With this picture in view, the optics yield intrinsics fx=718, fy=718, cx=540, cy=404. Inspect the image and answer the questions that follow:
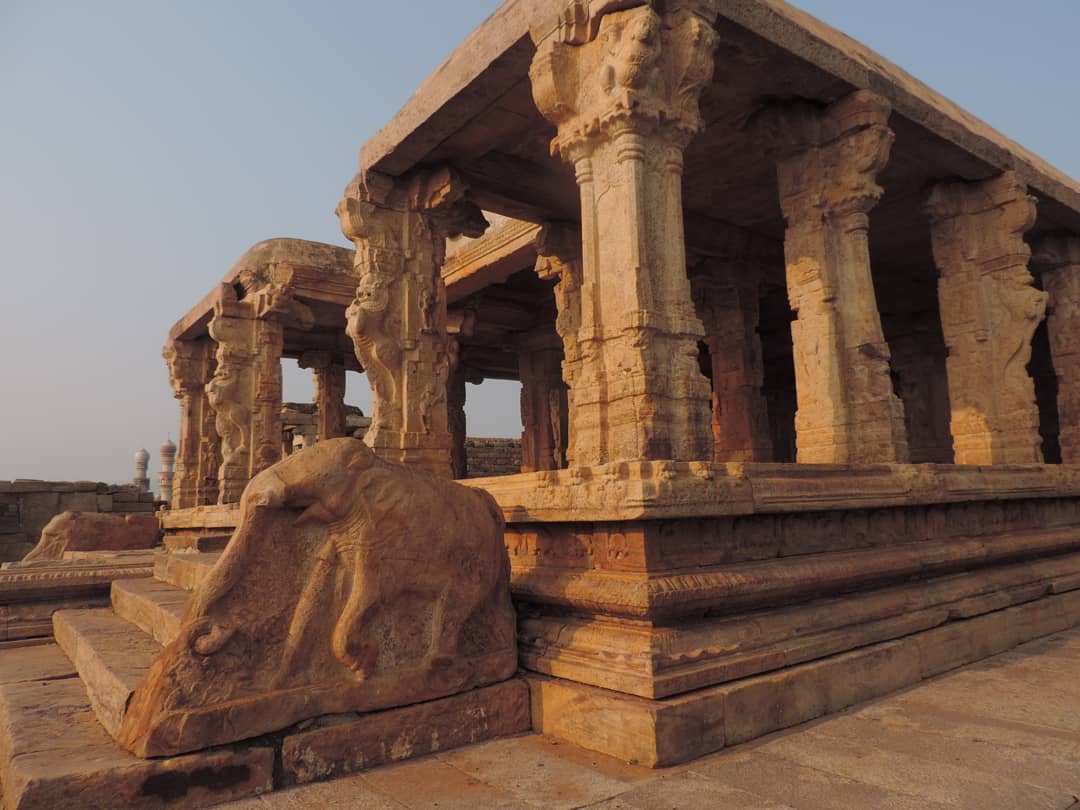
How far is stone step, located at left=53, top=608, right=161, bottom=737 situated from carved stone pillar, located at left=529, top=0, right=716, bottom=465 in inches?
87.1

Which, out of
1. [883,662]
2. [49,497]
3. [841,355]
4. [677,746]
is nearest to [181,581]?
[677,746]

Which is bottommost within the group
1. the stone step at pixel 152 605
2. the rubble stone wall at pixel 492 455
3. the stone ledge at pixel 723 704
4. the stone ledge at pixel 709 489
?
the stone ledge at pixel 723 704

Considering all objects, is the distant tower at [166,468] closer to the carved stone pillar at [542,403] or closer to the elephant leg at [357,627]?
the carved stone pillar at [542,403]

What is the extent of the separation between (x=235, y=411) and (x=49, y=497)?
27.2ft

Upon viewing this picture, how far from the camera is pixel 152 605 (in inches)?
151

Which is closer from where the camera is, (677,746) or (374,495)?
(677,746)

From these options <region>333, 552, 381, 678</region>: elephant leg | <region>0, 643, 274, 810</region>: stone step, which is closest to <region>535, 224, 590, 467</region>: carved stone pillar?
<region>333, 552, 381, 678</region>: elephant leg

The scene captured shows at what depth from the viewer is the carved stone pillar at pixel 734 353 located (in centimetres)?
864

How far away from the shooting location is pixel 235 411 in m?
10.4

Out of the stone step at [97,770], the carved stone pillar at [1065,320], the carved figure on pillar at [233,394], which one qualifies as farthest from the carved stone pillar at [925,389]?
the stone step at [97,770]

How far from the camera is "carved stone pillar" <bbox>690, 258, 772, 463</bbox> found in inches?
340

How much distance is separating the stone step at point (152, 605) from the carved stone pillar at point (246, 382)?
5.32 m

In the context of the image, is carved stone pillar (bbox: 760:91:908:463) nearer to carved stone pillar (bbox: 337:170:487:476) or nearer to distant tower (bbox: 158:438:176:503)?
carved stone pillar (bbox: 337:170:487:476)

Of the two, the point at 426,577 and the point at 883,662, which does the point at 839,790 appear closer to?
the point at 883,662
